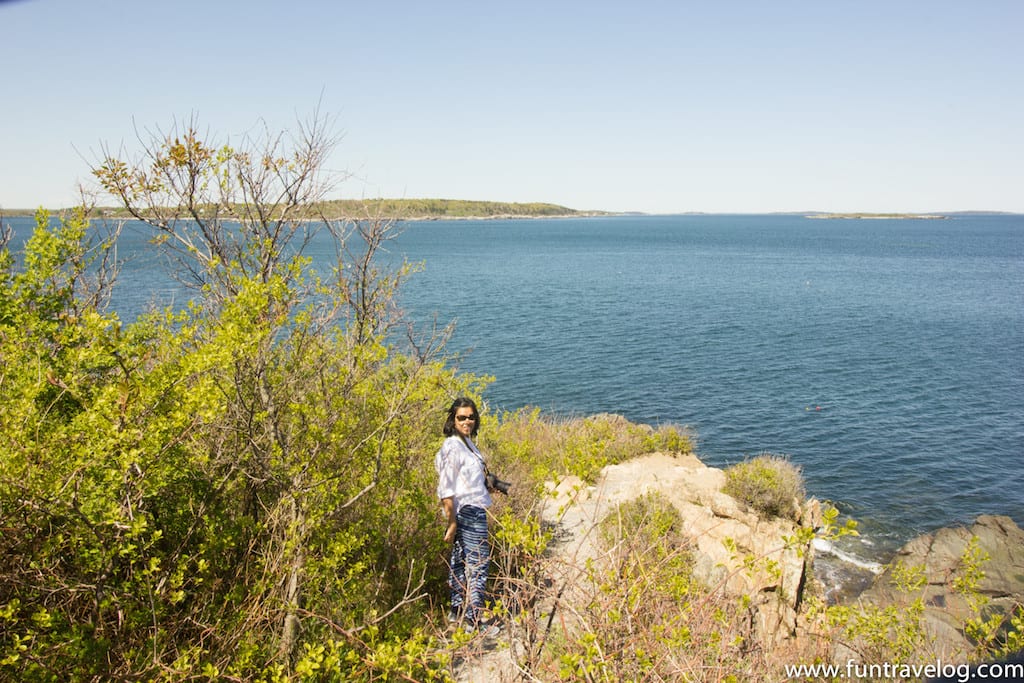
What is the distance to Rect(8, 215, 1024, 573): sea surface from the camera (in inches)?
770

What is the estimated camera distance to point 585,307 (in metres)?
45.6

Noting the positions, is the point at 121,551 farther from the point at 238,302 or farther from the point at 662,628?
the point at 662,628

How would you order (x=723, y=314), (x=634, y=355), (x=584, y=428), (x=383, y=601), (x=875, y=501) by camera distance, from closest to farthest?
1. (x=383, y=601)
2. (x=584, y=428)
3. (x=875, y=501)
4. (x=634, y=355)
5. (x=723, y=314)

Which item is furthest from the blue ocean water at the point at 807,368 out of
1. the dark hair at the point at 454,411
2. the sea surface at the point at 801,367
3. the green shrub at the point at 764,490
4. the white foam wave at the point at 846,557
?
the dark hair at the point at 454,411

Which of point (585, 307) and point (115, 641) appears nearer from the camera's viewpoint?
point (115, 641)

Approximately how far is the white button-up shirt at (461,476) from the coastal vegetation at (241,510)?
1.16 ft

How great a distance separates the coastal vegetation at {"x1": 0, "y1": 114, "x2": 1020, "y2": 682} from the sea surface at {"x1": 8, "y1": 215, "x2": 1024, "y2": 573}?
396 cm

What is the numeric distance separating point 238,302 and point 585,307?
42105 millimetres

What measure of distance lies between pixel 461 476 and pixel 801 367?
93.8ft

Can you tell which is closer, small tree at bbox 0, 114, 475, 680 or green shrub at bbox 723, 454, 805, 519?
small tree at bbox 0, 114, 475, 680

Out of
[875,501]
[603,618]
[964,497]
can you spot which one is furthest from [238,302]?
[964,497]

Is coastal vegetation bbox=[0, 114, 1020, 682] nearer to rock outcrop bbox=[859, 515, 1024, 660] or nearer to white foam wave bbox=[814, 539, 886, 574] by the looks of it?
rock outcrop bbox=[859, 515, 1024, 660]

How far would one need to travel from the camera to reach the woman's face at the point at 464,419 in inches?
233

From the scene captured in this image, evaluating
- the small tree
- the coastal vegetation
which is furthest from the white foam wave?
the small tree
